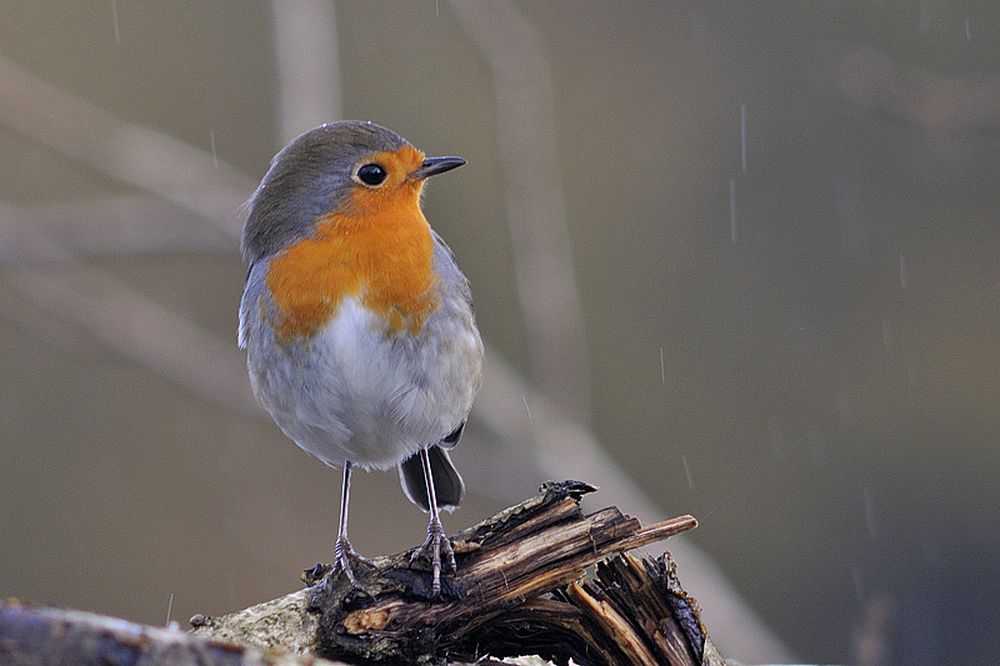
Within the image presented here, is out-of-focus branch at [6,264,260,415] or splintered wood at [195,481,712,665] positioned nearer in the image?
splintered wood at [195,481,712,665]

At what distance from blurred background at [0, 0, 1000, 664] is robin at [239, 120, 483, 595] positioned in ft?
10.1

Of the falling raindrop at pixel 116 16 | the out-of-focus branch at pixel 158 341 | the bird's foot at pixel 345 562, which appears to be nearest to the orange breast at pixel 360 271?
the bird's foot at pixel 345 562

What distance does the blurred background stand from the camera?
7.27m

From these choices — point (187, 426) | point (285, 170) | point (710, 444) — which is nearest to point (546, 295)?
point (285, 170)

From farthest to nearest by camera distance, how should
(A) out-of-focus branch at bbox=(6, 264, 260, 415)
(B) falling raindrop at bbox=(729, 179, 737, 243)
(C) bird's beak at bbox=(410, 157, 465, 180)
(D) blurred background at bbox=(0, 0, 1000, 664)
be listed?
1. (B) falling raindrop at bbox=(729, 179, 737, 243)
2. (D) blurred background at bbox=(0, 0, 1000, 664)
3. (A) out-of-focus branch at bbox=(6, 264, 260, 415)
4. (C) bird's beak at bbox=(410, 157, 465, 180)

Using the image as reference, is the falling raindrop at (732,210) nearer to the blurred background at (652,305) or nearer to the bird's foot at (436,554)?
the blurred background at (652,305)

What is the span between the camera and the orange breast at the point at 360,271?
314 cm

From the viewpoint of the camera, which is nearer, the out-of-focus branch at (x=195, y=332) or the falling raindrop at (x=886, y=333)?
the out-of-focus branch at (x=195, y=332)

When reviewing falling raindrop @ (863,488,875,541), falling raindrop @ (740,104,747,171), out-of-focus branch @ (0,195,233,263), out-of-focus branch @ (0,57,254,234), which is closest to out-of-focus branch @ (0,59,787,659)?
out-of-focus branch @ (0,57,254,234)

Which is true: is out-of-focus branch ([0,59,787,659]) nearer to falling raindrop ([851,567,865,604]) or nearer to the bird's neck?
the bird's neck

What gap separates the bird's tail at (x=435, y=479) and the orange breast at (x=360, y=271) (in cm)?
76

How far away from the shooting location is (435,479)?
12.7ft

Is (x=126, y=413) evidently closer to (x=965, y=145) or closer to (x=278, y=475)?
(x=278, y=475)

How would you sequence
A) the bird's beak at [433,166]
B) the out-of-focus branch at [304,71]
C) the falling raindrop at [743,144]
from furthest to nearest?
the falling raindrop at [743,144] < the out-of-focus branch at [304,71] < the bird's beak at [433,166]
